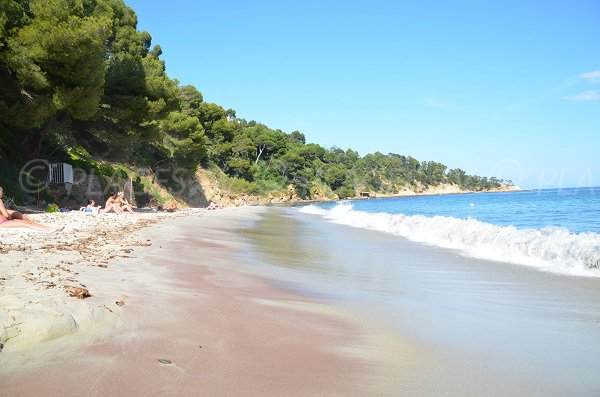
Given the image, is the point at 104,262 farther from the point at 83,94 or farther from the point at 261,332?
the point at 83,94

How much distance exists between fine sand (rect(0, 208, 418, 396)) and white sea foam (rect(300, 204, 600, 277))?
15.6ft

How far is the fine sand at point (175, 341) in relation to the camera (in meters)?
2.22

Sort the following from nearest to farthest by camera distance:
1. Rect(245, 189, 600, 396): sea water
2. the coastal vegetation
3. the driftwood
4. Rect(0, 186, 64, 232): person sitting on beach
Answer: Rect(245, 189, 600, 396): sea water < the driftwood < Rect(0, 186, 64, 232): person sitting on beach < the coastal vegetation

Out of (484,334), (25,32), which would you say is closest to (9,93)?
(25,32)

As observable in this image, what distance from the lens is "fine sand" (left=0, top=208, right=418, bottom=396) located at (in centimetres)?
222

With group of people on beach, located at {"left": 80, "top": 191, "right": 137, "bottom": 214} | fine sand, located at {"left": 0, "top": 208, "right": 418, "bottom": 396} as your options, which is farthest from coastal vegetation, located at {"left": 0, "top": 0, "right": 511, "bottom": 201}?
fine sand, located at {"left": 0, "top": 208, "right": 418, "bottom": 396}

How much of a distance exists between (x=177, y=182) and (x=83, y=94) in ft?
68.7

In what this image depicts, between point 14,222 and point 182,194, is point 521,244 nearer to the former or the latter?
point 14,222

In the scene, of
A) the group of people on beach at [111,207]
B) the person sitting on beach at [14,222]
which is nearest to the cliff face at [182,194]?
the group of people on beach at [111,207]

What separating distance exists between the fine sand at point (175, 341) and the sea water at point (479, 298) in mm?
345

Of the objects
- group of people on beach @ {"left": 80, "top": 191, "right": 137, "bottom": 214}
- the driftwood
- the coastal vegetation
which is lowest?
group of people on beach @ {"left": 80, "top": 191, "right": 137, "bottom": 214}

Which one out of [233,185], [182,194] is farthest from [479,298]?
[233,185]

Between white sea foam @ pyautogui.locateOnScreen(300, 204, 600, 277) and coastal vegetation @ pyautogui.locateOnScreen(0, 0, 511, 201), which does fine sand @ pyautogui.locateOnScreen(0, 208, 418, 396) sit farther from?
coastal vegetation @ pyautogui.locateOnScreen(0, 0, 511, 201)

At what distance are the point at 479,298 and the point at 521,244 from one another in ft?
13.7
